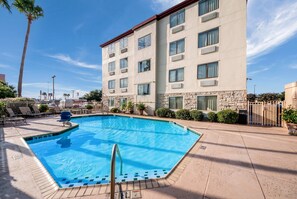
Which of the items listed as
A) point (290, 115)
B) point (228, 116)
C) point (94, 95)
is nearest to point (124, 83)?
point (228, 116)

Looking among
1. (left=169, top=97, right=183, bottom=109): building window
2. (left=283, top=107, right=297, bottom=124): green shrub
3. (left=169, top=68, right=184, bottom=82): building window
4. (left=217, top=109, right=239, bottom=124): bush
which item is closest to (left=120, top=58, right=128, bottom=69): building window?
(left=169, top=68, right=184, bottom=82): building window

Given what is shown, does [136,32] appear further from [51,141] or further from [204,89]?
[51,141]

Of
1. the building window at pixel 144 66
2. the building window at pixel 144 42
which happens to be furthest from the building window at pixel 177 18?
the building window at pixel 144 66

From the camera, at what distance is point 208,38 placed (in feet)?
43.7

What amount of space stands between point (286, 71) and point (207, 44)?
44.6 ft

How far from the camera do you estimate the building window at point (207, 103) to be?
12.9 m

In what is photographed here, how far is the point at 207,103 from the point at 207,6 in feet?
30.9

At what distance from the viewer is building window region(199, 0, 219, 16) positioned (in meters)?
12.8

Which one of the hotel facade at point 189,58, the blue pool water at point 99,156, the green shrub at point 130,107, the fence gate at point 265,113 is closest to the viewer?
the blue pool water at point 99,156

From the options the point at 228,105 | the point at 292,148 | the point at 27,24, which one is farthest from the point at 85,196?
the point at 27,24

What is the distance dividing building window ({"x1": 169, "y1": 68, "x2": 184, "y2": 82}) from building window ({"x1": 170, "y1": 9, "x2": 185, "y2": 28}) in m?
5.32

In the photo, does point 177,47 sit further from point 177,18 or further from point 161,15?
point 161,15

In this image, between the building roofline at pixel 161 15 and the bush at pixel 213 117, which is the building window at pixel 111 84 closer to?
the building roofline at pixel 161 15

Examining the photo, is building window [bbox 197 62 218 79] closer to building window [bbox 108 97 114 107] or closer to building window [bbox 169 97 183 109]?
building window [bbox 169 97 183 109]
